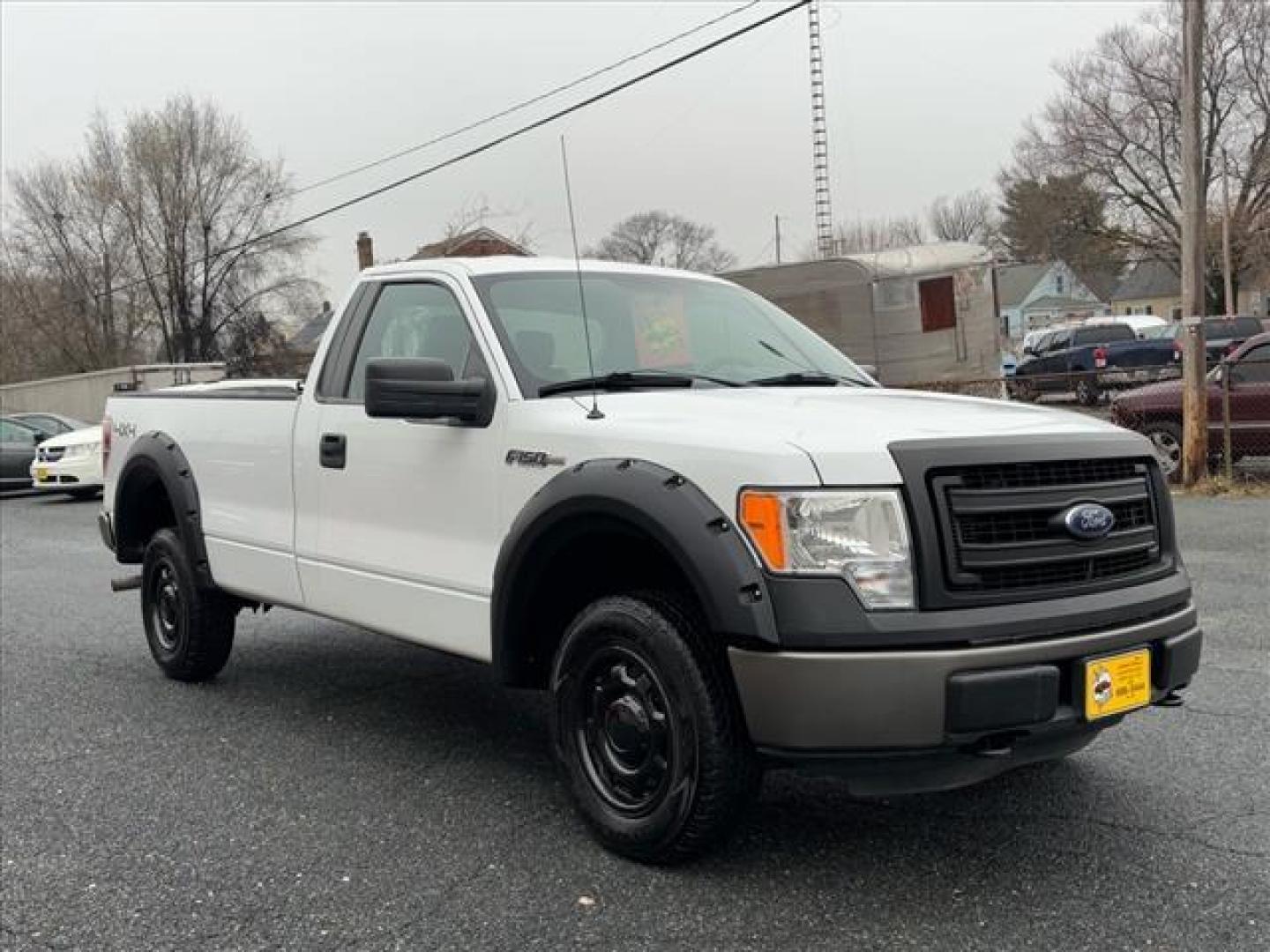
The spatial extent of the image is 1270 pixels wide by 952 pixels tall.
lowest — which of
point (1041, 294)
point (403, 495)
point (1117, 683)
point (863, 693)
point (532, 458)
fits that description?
point (1117, 683)

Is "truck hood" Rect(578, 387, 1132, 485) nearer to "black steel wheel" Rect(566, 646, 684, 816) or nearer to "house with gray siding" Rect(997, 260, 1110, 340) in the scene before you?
"black steel wheel" Rect(566, 646, 684, 816)

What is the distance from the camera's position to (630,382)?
4.03 meters

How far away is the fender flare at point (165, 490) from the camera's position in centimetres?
560

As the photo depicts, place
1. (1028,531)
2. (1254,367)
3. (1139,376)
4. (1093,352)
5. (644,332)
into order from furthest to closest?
(1093,352) < (1139,376) < (1254,367) < (644,332) < (1028,531)

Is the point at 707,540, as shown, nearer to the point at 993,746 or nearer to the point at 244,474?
the point at 993,746

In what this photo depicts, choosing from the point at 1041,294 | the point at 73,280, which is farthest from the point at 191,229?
the point at 1041,294

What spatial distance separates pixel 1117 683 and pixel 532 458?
6.11ft

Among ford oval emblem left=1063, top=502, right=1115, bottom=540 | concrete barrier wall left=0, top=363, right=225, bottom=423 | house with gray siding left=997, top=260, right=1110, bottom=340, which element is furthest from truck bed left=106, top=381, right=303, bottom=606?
house with gray siding left=997, top=260, right=1110, bottom=340

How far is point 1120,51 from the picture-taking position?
42156mm

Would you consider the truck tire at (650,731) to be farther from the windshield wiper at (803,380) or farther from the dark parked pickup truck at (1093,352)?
the dark parked pickup truck at (1093,352)

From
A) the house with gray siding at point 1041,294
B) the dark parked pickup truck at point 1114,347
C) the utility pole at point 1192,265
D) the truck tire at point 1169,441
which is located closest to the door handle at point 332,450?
the utility pole at point 1192,265

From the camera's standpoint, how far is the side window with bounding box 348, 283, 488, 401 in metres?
4.27

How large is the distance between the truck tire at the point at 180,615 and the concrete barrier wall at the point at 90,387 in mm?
25772

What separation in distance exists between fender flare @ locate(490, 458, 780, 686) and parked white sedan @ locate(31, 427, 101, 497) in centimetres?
1583
